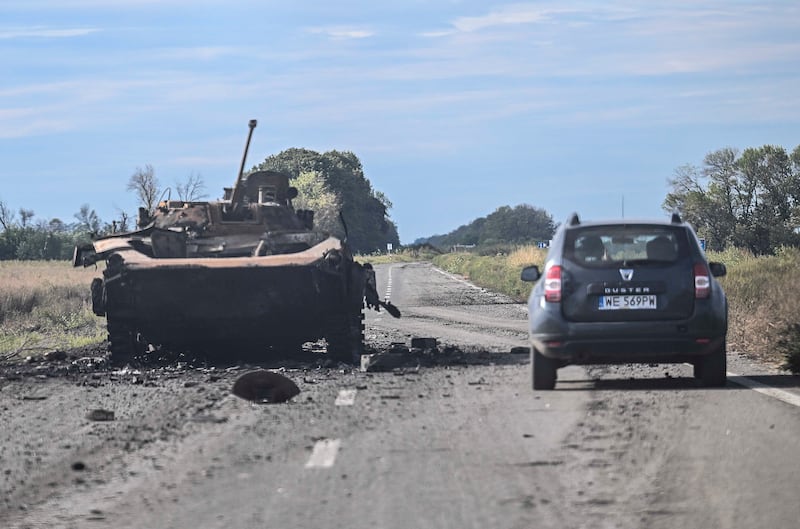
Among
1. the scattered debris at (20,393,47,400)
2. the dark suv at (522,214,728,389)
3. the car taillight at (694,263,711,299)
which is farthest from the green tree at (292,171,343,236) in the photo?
the car taillight at (694,263,711,299)

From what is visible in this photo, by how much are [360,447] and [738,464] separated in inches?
94.9

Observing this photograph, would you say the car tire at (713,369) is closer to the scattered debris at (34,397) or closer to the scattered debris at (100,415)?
the scattered debris at (100,415)

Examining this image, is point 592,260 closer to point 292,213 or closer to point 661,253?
point 661,253

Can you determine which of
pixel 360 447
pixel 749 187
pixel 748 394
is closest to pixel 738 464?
pixel 360 447

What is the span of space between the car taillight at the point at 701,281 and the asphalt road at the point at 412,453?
0.84 metres

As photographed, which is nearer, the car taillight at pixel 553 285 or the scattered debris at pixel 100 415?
the scattered debris at pixel 100 415

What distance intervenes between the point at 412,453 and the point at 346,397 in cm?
336

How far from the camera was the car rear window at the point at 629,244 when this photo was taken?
40.0 feet

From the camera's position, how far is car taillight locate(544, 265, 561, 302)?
475 inches

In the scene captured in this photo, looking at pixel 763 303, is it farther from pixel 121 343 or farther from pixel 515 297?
pixel 515 297

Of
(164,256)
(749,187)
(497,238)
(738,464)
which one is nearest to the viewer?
(738,464)

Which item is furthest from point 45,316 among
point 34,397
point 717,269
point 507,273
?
point 507,273

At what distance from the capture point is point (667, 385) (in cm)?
1269

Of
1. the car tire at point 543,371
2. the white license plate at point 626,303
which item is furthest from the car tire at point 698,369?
the car tire at point 543,371
